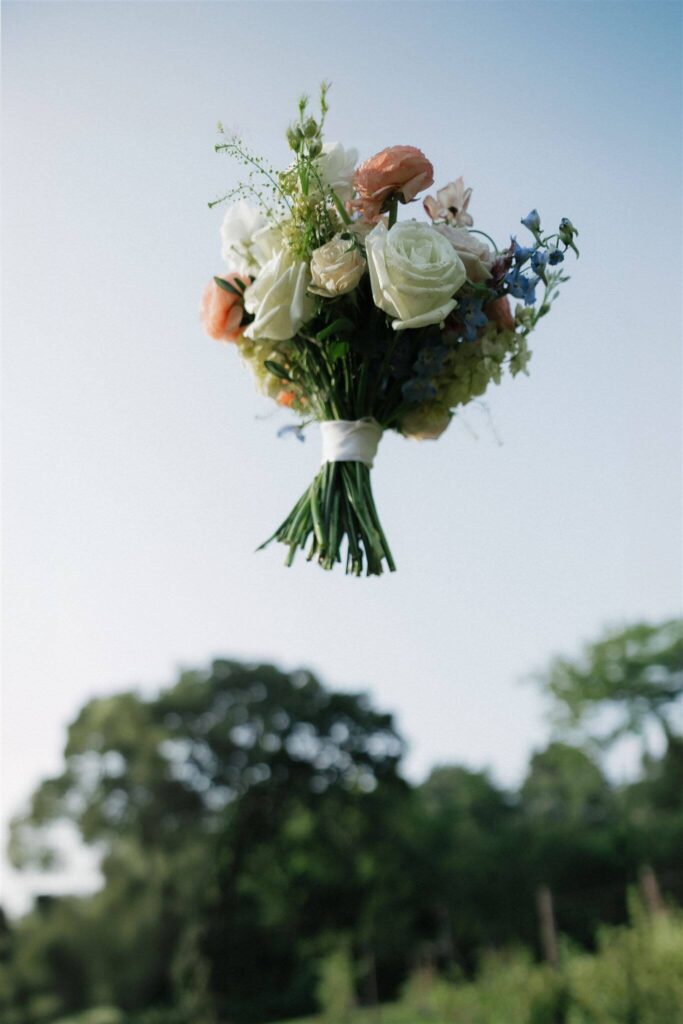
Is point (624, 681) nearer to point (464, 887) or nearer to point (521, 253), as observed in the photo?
point (464, 887)

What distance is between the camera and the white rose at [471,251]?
124 centimetres

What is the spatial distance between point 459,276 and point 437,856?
56.5ft

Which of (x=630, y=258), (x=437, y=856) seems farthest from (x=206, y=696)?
(x=630, y=258)

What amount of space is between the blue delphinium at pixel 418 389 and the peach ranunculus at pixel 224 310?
0.27 meters

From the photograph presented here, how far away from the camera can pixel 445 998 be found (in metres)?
8.15

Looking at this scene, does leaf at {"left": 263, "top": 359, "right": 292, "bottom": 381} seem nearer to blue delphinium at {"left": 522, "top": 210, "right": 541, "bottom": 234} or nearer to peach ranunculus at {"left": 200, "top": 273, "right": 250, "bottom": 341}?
peach ranunculus at {"left": 200, "top": 273, "right": 250, "bottom": 341}

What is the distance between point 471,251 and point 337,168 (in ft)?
0.71

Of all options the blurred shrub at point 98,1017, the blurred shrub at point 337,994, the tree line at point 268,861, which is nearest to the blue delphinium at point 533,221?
the blurred shrub at point 337,994

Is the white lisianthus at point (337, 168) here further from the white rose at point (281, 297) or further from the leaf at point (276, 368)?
the leaf at point (276, 368)

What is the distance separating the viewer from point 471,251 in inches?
49.0

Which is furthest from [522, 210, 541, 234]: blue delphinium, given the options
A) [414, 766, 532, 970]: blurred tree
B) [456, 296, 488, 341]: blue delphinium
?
[414, 766, 532, 970]: blurred tree

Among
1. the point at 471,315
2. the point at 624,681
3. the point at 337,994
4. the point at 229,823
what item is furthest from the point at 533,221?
the point at 624,681

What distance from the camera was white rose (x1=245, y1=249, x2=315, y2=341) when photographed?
1.23m

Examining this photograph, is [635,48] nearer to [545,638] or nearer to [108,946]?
[108,946]
